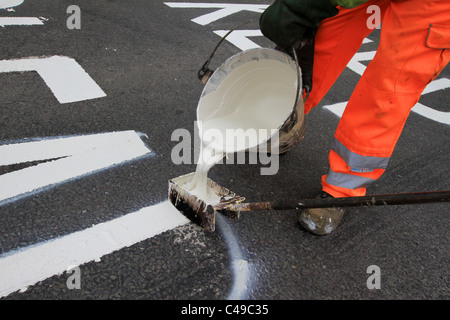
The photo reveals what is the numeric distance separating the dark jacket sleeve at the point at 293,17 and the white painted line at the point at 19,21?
2.81 m

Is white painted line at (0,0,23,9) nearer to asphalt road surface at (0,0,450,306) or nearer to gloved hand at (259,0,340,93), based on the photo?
asphalt road surface at (0,0,450,306)

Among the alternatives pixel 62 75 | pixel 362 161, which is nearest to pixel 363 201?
pixel 362 161

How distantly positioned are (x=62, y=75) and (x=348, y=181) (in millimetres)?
2299

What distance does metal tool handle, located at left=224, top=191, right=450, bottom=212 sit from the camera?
4.81 ft

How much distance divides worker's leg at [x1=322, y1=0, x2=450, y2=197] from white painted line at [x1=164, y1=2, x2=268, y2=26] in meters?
3.10

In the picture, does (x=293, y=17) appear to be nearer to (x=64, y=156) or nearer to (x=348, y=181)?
(x=348, y=181)

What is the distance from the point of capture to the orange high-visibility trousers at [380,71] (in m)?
1.88

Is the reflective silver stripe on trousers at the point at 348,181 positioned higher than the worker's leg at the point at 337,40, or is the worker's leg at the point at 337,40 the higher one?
the worker's leg at the point at 337,40

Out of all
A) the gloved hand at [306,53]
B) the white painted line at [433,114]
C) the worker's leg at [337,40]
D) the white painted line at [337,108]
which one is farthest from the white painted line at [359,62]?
the gloved hand at [306,53]

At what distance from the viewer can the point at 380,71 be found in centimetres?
199

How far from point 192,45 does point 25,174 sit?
239 cm

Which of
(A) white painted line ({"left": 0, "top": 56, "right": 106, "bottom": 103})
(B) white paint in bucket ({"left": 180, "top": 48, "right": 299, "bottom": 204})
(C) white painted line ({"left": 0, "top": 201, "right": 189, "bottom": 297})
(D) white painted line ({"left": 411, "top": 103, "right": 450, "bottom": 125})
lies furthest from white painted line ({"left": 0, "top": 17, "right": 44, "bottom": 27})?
(D) white painted line ({"left": 411, "top": 103, "right": 450, "bottom": 125})

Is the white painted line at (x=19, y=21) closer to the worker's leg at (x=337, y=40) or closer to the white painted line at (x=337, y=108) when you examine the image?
the white painted line at (x=337, y=108)
